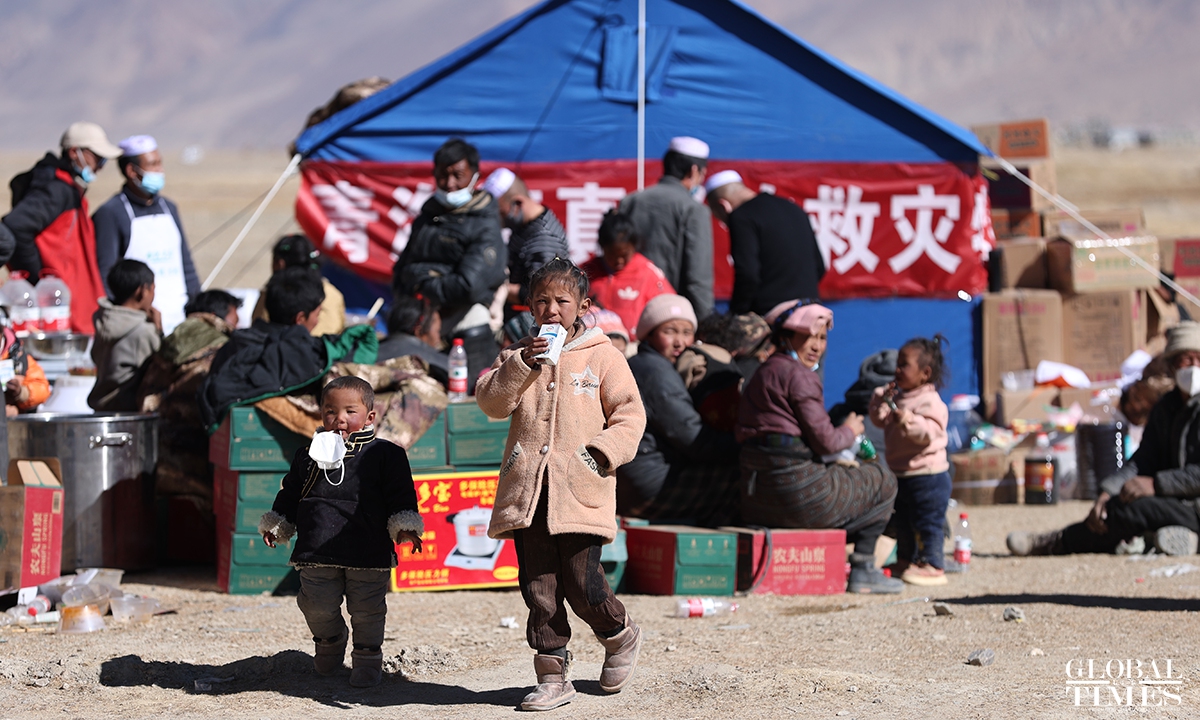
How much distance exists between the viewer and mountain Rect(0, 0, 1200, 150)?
5428 inches

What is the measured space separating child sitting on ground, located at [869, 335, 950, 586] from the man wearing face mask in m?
2.38

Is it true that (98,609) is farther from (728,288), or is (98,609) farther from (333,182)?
(728,288)

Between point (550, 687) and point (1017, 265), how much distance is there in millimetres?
7244

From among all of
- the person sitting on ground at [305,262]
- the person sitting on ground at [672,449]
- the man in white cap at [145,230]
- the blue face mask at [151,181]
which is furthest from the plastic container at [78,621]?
the blue face mask at [151,181]

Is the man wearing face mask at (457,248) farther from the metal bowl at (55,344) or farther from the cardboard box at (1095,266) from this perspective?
the cardboard box at (1095,266)

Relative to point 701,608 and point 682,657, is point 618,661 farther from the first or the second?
point 701,608

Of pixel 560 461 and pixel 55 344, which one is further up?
pixel 55 344

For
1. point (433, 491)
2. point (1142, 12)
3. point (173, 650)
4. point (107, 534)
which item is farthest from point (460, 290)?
point (1142, 12)

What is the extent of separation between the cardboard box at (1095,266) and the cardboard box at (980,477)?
5.70ft

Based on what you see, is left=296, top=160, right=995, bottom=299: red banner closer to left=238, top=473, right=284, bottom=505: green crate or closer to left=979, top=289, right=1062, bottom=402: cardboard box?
left=979, top=289, right=1062, bottom=402: cardboard box

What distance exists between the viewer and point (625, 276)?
8.05m

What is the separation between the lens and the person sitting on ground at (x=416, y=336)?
706cm

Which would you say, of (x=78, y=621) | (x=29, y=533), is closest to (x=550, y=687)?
(x=78, y=621)

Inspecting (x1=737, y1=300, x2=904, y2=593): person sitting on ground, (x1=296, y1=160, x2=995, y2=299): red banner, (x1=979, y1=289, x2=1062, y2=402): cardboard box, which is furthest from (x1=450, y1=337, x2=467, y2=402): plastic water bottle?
(x1=979, y1=289, x2=1062, y2=402): cardboard box
